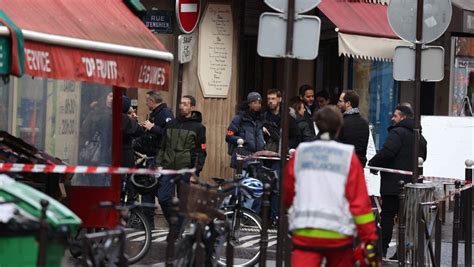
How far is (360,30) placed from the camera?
1855 centimetres

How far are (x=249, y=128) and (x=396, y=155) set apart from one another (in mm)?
2760

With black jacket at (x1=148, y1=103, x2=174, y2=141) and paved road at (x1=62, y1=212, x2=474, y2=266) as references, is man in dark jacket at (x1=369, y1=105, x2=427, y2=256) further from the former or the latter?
black jacket at (x1=148, y1=103, x2=174, y2=141)

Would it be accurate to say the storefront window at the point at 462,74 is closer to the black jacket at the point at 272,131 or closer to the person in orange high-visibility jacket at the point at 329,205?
the black jacket at the point at 272,131

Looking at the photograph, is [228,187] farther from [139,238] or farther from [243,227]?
[139,238]

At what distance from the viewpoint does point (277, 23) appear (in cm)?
1102

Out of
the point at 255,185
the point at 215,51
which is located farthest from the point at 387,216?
the point at 215,51

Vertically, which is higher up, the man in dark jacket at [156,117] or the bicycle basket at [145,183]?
the man in dark jacket at [156,117]

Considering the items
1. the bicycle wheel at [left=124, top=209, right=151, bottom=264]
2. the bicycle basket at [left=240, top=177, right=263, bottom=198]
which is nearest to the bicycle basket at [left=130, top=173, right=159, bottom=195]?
the bicycle wheel at [left=124, top=209, right=151, bottom=264]

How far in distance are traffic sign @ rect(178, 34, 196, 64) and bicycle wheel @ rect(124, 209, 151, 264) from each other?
4.28 metres

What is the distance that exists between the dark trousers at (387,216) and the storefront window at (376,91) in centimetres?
640

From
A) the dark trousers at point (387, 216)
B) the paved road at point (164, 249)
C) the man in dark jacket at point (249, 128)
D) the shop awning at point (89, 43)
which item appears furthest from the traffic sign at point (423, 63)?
the man in dark jacket at point (249, 128)

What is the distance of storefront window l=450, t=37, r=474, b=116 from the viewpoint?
2153 cm

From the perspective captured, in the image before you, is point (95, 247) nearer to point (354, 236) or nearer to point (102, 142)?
point (354, 236)

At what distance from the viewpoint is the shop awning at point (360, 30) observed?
718 inches
